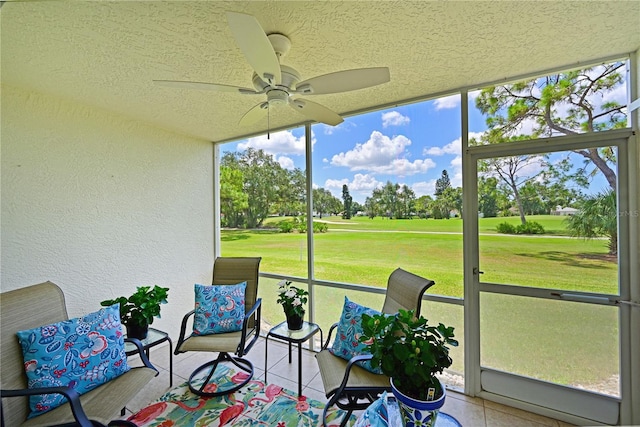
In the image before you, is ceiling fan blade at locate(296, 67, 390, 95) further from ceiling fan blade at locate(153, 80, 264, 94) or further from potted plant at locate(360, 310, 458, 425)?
potted plant at locate(360, 310, 458, 425)

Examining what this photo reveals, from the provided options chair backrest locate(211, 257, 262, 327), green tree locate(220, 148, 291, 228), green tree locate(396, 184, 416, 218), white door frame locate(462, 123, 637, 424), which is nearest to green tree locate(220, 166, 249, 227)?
green tree locate(220, 148, 291, 228)

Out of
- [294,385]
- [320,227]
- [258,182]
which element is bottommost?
[294,385]

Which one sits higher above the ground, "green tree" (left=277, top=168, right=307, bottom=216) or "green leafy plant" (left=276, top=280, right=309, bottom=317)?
"green tree" (left=277, top=168, right=307, bottom=216)

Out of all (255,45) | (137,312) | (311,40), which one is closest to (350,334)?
(137,312)

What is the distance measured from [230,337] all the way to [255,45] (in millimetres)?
2285

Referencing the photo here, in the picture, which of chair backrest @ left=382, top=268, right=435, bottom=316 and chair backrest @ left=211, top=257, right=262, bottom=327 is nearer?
chair backrest @ left=382, top=268, right=435, bottom=316

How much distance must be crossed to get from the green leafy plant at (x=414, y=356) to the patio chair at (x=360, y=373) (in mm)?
620

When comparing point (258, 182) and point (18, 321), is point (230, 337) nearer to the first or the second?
point (18, 321)

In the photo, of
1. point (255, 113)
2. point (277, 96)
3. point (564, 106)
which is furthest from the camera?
point (564, 106)

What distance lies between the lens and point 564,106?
1904 mm

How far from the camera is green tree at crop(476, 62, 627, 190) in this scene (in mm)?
1783

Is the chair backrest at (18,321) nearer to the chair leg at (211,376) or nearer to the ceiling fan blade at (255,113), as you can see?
the chair leg at (211,376)

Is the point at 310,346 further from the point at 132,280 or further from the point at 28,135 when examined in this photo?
the point at 28,135

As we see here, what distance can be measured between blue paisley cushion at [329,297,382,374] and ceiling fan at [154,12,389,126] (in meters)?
1.49
